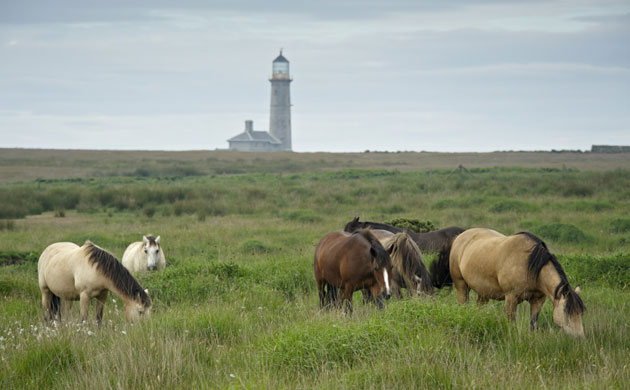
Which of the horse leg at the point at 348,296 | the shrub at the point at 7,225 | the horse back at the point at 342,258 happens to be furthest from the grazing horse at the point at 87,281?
the shrub at the point at 7,225

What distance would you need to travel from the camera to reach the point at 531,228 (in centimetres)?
1805

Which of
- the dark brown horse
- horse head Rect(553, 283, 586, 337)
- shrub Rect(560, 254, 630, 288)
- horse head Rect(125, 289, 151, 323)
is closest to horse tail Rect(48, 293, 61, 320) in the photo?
horse head Rect(125, 289, 151, 323)

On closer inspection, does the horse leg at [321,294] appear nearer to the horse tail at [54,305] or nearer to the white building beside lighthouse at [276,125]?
the horse tail at [54,305]

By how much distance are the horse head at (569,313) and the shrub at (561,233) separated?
398 inches

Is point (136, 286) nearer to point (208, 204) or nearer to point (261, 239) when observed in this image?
point (261, 239)

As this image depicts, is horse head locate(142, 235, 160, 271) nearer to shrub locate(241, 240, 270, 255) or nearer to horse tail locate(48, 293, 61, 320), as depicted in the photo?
horse tail locate(48, 293, 61, 320)

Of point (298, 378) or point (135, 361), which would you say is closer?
point (298, 378)

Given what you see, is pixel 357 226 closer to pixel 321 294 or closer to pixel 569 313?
pixel 321 294

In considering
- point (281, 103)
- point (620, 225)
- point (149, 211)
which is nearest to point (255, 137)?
point (281, 103)

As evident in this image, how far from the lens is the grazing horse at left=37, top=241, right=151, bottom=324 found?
28.1ft

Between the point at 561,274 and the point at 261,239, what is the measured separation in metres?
11.5

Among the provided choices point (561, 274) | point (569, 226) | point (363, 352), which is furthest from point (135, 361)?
point (569, 226)

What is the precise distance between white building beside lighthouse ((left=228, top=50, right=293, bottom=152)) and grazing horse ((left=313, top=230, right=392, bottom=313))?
108 meters

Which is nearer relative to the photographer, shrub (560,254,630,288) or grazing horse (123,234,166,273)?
shrub (560,254,630,288)
